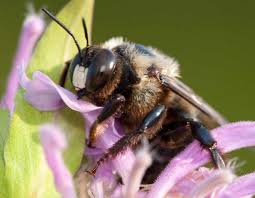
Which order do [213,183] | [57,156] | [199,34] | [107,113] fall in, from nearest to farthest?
[57,156], [213,183], [107,113], [199,34]

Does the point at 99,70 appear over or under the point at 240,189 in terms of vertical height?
over

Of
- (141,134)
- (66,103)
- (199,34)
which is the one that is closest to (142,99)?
(141,134)

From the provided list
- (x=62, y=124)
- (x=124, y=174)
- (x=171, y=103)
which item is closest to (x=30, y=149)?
(x=62, y=124)

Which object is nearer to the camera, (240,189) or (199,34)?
(240,189)

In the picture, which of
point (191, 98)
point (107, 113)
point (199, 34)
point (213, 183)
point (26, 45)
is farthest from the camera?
point (199, 34)

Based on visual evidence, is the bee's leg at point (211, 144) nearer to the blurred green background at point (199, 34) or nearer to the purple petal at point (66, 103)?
the purple petal at point (66, 103)

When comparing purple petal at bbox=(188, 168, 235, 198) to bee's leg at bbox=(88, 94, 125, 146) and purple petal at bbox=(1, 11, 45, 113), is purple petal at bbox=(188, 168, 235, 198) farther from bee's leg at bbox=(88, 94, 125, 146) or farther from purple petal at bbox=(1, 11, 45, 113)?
purple petal at bbox=(1, 11, 45, 113)

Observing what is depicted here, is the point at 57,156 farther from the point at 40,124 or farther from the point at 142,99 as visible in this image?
the point at 142,99
